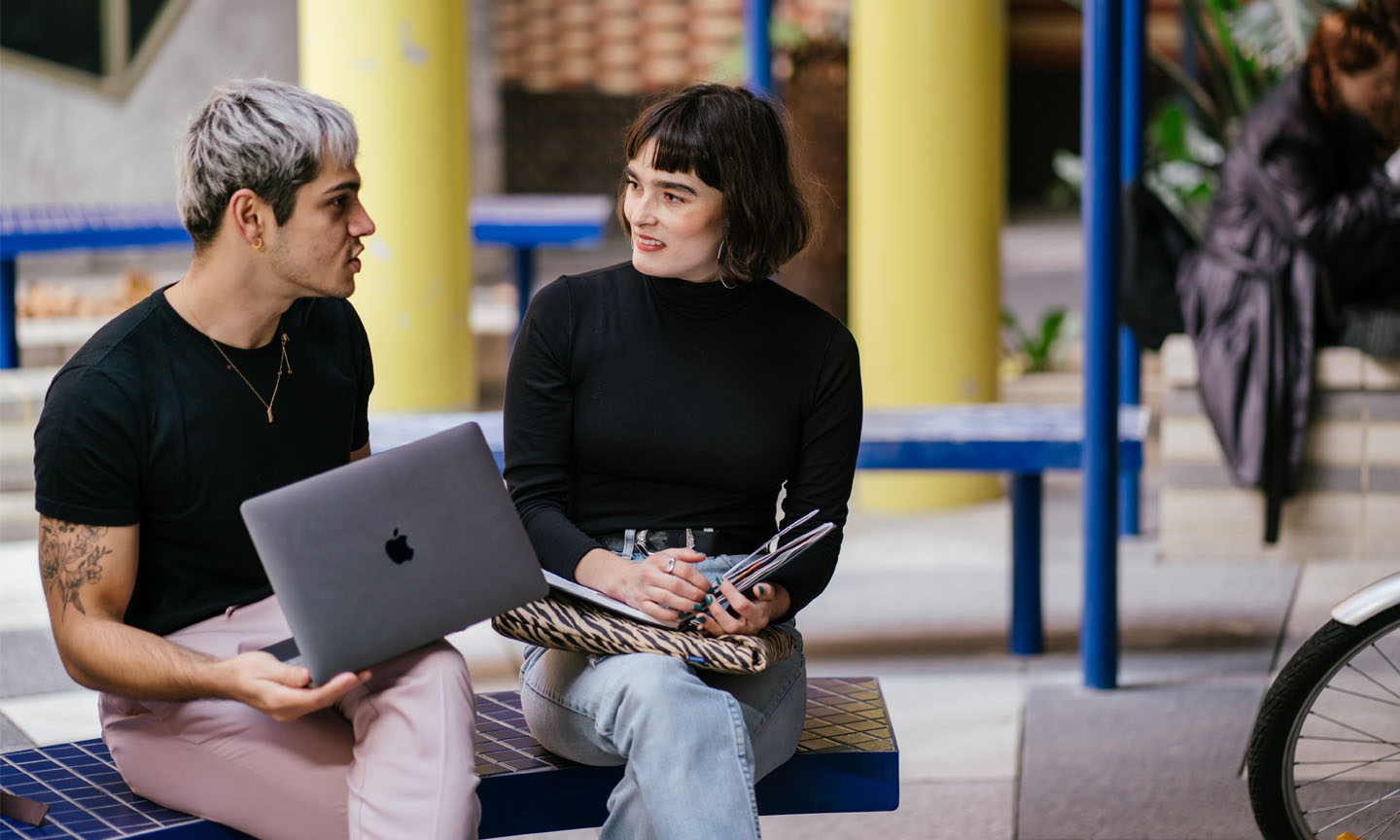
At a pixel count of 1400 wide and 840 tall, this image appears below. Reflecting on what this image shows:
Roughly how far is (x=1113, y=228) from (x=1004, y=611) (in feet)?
4.59

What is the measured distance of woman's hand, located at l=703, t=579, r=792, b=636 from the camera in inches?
94.3

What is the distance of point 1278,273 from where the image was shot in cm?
509

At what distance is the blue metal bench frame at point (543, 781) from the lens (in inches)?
92.0

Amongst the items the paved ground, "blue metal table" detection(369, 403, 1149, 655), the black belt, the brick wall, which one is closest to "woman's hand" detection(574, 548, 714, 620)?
the black belt

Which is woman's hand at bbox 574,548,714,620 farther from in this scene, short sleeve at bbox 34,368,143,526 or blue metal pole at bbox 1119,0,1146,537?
blue metal pole at bbox 1119,0,1146,537

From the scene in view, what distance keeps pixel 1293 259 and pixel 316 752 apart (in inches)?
149

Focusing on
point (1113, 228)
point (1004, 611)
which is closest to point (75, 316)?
point (1004, 611)

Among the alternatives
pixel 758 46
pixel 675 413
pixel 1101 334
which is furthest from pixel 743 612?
pixel 758 46

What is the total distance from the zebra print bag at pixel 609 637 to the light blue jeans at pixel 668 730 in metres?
0.02

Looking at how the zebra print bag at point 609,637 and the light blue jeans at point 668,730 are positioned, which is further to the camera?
the zebra print bag at point 609,637

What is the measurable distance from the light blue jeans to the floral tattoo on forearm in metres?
0.66

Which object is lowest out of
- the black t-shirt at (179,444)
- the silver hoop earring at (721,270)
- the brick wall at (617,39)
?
the black t-shirt at (179,444)

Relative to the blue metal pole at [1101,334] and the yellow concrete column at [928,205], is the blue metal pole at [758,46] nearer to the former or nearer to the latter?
the yellow concrete column at [928,205]

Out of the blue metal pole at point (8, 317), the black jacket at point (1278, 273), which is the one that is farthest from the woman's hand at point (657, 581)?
the blue metal pole at point (8, 317)
